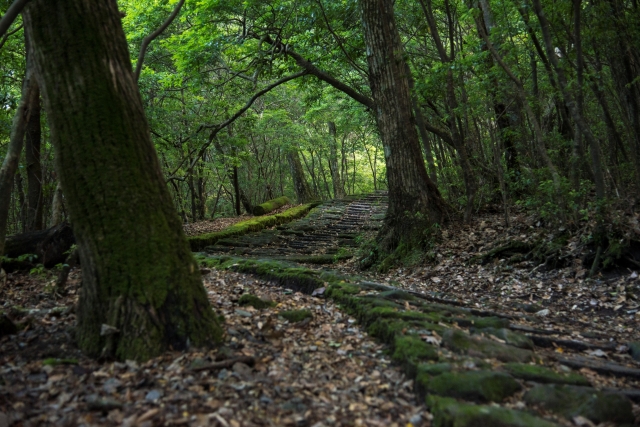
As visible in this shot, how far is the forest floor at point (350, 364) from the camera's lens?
247cm

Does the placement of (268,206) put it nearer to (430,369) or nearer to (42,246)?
(42,246)

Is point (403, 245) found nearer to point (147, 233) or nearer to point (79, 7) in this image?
point (147, 233)

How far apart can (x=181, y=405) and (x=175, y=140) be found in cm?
1088

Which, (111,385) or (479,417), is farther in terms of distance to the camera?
(111,385)

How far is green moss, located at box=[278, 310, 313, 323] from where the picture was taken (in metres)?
4.05

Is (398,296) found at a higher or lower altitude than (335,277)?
lower

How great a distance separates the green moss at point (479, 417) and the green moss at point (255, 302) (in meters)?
2.23

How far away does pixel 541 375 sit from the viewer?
9.55ft

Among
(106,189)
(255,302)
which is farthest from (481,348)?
(106,189)

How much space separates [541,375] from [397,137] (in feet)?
17.2

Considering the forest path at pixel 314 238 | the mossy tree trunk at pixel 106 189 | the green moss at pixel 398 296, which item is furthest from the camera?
the forest path at pixel 314 238

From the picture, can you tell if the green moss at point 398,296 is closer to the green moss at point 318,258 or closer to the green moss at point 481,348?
the green moss at point 481,348

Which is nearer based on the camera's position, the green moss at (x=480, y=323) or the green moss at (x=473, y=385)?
the green moss at (x=473, y=385)

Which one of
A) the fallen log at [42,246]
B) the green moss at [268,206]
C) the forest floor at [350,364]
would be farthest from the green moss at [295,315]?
the green moss at [268,206]
